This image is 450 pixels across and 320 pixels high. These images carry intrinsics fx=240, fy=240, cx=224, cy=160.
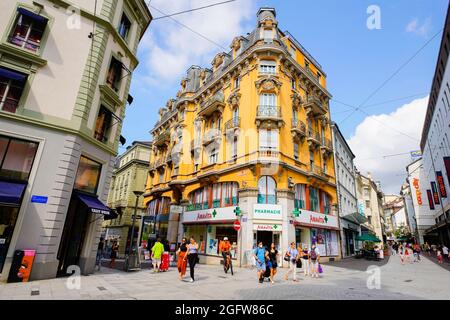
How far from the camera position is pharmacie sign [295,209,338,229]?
20087mm

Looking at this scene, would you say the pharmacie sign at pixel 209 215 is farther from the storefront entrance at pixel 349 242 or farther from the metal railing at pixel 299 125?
the storefront entrance at pixel 349 242

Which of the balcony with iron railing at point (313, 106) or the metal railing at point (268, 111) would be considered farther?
the balcony with iron railing at point (313, 106)

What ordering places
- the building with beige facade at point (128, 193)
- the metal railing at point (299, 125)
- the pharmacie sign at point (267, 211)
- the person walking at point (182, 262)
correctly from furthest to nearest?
the building with beige facade at point (128, 193) < the metal railing at point (299, 125) < the pharmacie sign at point (267, 211) < the person walking at point (182, 262)

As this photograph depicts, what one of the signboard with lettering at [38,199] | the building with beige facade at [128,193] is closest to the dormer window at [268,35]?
the signboard with lettering at [38,199]

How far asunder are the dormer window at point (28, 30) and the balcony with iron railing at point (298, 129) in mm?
18406

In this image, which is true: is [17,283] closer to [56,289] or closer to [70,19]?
[56,289]

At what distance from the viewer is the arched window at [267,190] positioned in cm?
1925

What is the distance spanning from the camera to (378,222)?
178 feet

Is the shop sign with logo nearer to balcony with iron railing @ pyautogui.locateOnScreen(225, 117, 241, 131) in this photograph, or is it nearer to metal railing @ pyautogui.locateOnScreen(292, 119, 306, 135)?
balcony with iron railing @ pyautogui.locateOnScreen(225, 117, 241, 131)

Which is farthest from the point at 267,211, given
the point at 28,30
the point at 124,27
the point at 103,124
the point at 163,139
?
the point at 163,139

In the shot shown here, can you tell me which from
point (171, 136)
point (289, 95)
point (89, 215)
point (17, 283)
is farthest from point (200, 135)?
point (17, 283)

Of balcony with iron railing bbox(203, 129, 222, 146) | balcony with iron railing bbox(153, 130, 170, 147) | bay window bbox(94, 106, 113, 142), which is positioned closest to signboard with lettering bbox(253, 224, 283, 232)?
balcony with iron railing bbox(203, 129, 222, 146)
